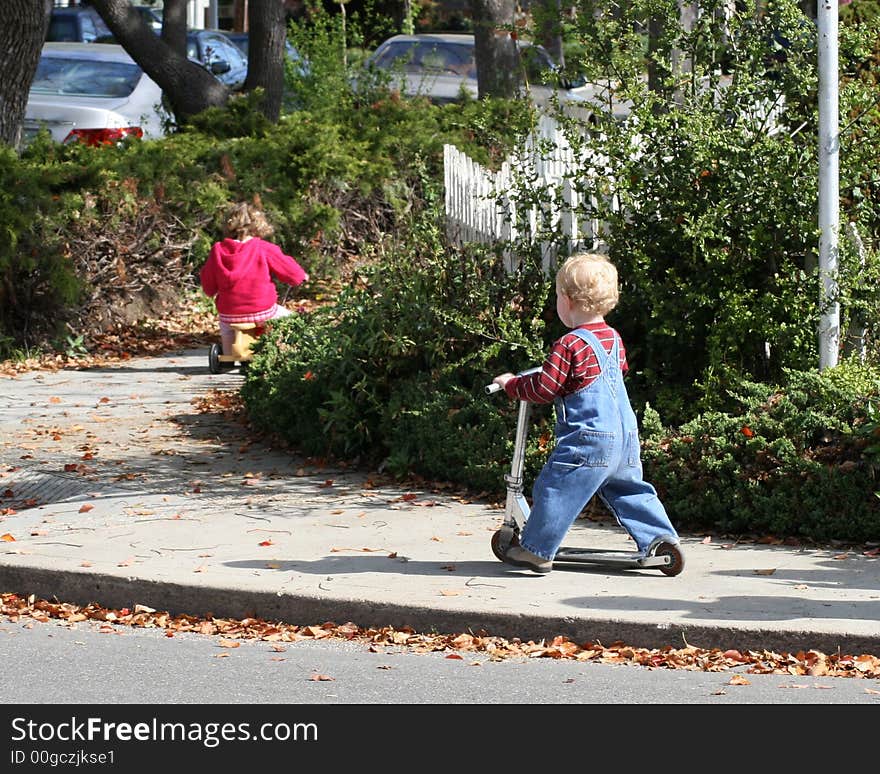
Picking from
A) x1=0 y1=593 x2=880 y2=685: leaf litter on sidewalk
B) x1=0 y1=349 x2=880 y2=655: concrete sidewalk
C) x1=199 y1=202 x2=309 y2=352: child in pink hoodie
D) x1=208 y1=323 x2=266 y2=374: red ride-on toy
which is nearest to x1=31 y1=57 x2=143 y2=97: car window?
x1=199 y1=202 x2=309 y2=352: child in pink hoodie

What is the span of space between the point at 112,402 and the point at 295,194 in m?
3.92

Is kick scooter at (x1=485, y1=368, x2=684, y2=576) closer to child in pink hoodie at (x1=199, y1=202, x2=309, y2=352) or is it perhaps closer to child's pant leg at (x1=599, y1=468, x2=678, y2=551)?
child's pant leg at (x1=599, y1=468, x2=678, y2=551)

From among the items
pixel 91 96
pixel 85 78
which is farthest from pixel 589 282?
pixel 85 78

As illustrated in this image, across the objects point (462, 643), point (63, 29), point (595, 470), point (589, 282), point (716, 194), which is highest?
point (63, 29)

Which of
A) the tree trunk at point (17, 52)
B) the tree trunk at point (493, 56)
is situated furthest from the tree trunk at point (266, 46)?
the tree trunk at point (17, 52)

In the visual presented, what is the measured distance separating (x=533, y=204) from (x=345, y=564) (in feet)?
8.41

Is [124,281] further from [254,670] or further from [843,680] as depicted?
[843,680]

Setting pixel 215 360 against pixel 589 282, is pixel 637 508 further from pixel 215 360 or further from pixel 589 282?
pixel 215 360

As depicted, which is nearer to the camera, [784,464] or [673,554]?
[673,554]

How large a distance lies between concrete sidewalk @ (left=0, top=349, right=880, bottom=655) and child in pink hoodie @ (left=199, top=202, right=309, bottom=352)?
2371 mm

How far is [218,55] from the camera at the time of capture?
2309cm

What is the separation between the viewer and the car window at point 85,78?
18.4 metres

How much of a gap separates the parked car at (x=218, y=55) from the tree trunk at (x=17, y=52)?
9091mm
